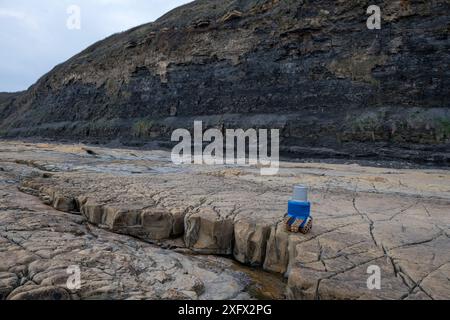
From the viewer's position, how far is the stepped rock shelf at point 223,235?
107 inches

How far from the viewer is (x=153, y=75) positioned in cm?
2331

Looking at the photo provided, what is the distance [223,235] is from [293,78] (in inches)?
552

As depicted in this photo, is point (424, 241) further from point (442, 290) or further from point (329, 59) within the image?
point (329, 59)

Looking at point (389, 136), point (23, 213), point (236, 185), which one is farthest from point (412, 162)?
point (23, 213)

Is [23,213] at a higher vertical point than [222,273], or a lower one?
higher

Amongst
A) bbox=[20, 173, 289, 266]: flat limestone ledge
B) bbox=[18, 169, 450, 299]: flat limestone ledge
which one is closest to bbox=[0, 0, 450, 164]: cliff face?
bbox=[18, 169, 450, 299]: flat limestone ledge

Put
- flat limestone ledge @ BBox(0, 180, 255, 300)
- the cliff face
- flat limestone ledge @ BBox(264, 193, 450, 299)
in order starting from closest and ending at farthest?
flat limestone ledge @ BBox(264, 193, 450, 299), flat limestone ledge @ BBox(0, 180, 255, 300), the cliff face

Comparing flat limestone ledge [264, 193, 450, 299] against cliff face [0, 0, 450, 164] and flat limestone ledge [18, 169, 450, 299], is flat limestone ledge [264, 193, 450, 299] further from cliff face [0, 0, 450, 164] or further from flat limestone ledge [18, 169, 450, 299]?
cliff face [0, 0, 450, 164]

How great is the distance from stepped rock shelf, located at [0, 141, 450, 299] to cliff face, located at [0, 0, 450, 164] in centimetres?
767

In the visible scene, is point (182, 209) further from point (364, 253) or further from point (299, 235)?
point (364, 253)

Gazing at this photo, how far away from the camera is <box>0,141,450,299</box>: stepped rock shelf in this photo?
107 inches

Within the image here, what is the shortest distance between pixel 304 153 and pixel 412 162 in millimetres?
3827

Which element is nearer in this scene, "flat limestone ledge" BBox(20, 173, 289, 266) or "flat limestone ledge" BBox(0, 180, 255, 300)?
"flat limestone ledge" BBox(0, 180, 255, 300)

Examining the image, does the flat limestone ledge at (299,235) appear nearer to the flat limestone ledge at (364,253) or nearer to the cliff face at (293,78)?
the flat limestone ledge at (364,253)
